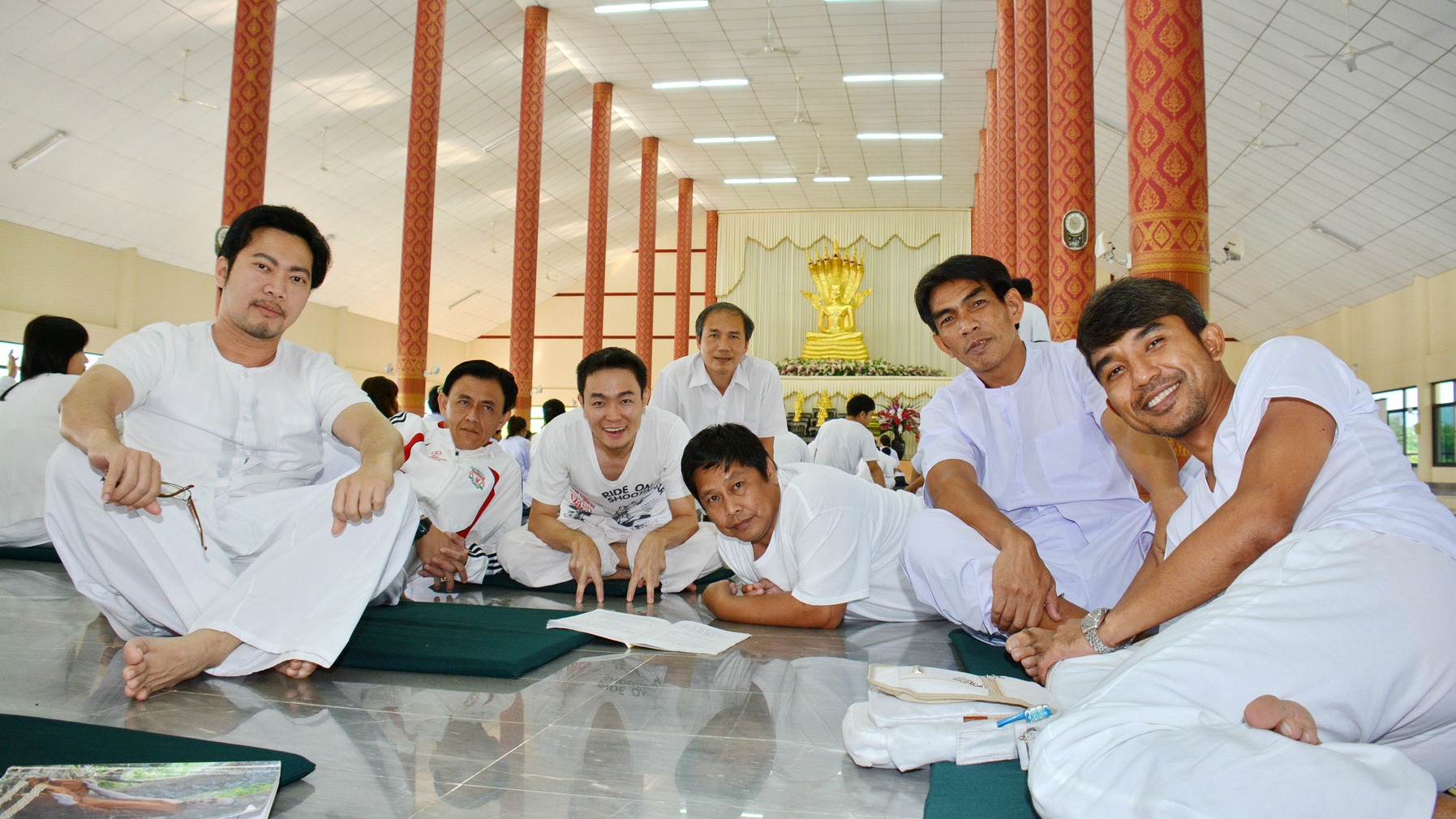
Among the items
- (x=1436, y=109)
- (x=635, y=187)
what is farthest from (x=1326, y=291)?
(x=635, y=187)

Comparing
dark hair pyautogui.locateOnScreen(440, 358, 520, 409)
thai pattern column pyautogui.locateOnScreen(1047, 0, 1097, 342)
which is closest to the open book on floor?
dark hair pyautogui.locateOnScreen(440, 358, 520, 409)

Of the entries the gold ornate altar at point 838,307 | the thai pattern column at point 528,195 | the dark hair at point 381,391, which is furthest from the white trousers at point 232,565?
the gold ornate altar at point 838,307

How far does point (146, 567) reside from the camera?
2219 millimetres

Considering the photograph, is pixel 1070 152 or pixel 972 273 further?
pixel 1070 152

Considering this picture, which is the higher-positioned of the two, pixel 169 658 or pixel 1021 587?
pixel 1021 587

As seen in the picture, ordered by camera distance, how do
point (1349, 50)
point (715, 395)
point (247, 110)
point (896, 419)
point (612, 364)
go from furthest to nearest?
point (896, 419), point (1349, 50), point (247, 110), point (715, 395), point (612, 364)

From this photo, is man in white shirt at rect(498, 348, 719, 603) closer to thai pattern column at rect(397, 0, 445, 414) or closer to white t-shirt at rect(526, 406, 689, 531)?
white t-shirt at rect(526, 406, 689, 531)

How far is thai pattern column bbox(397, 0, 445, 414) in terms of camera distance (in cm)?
976

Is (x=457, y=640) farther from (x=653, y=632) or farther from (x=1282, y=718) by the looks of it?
(x=1282, y=718)

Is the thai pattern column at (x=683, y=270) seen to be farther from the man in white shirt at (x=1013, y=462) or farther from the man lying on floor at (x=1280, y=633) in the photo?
the man lying on floor at (x=1280, y=633)

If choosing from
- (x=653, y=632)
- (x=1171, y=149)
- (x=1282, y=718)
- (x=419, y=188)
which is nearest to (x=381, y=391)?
(x=653, y=632)

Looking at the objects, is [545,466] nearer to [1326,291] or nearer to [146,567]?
[146,567]

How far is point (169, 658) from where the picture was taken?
1.99 m

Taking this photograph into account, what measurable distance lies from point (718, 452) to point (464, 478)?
4.90 feet
